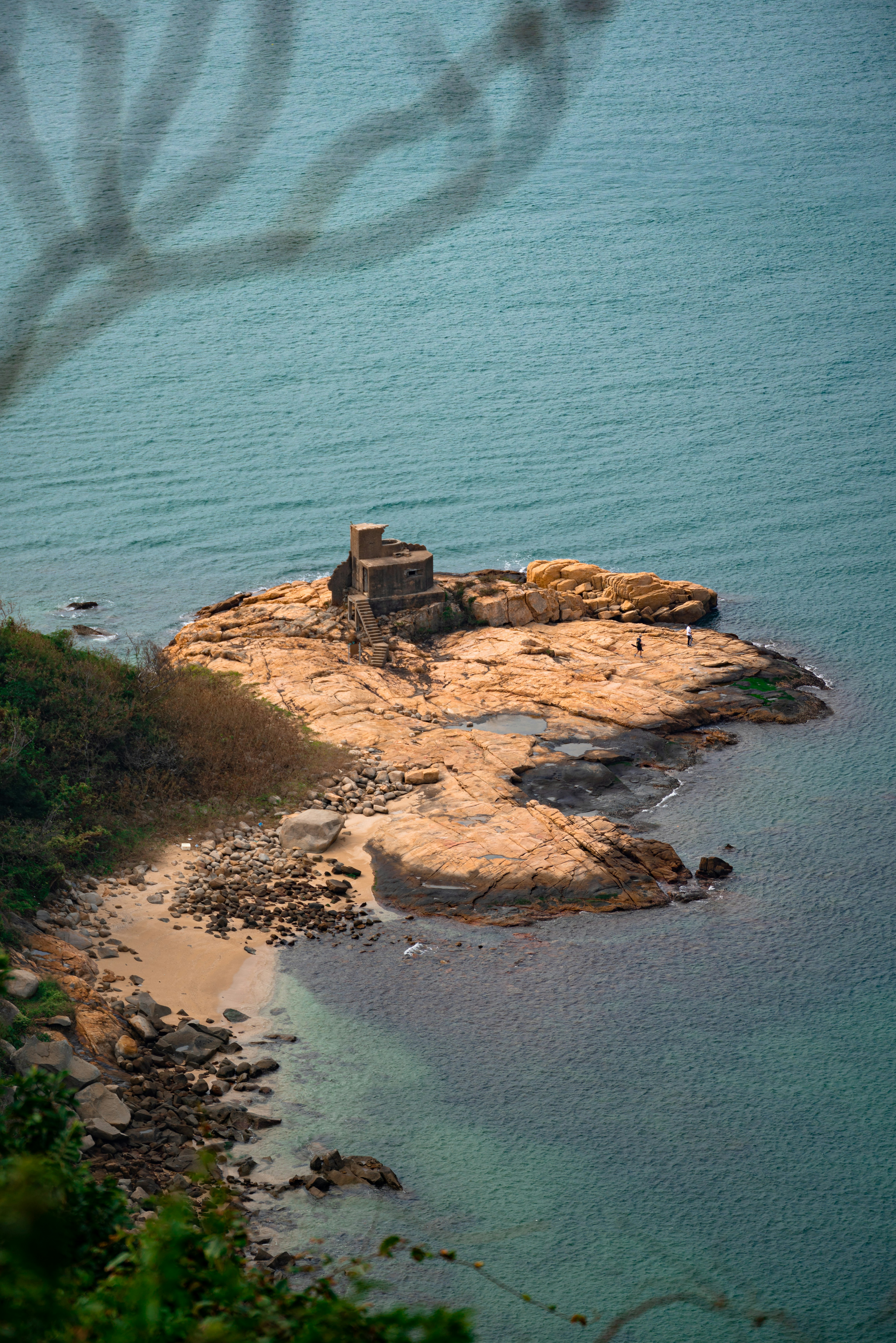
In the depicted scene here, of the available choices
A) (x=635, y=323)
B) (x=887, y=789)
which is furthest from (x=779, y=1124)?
(x=635, y=323)

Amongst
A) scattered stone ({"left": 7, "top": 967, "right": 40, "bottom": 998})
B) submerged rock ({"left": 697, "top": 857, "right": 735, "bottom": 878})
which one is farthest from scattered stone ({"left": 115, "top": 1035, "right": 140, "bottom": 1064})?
submerged rock ({"left": 697, "top": 857, "right": 735, "bottom": 878})

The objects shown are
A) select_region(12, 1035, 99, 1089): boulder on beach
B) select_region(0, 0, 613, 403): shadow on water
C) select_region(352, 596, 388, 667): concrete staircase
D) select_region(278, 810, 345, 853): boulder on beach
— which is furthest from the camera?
select_region(352, 596, 388, 667): concrete staircase

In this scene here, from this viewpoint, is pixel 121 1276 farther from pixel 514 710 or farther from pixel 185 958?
pixel 514 710

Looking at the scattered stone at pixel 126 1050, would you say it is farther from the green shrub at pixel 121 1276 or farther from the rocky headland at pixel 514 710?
the green shrub at pixel 121 1276

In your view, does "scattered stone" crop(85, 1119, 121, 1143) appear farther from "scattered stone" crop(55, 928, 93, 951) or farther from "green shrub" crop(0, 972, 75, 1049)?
"scattered stone" crop(55, 928, 93, 951)

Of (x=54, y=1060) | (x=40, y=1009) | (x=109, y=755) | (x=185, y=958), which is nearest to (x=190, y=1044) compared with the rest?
(x=40, y=1009)

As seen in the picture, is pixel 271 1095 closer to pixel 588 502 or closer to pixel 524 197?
pixel 588 502
